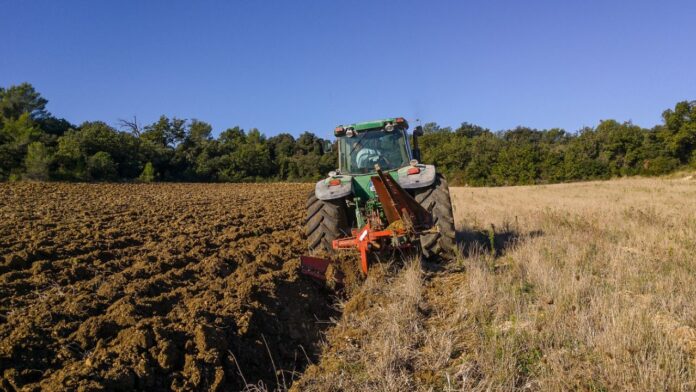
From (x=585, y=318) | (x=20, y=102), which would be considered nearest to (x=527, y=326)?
(x=585, y=318)

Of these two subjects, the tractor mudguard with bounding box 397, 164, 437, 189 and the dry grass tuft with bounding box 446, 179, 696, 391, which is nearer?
the dry grass tuft with bounding box 446, 179, 696, 391

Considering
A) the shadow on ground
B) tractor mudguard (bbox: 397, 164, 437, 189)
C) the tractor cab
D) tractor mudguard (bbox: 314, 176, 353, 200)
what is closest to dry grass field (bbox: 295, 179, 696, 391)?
Answer: the shadow on ground

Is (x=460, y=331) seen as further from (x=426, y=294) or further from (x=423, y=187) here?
(x=423, y=187)

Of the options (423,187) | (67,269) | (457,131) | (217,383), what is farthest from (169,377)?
(457,131)

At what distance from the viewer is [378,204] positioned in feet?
19.1

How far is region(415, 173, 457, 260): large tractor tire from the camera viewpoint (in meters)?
5.29

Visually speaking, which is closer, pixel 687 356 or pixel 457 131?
pixel 687 356

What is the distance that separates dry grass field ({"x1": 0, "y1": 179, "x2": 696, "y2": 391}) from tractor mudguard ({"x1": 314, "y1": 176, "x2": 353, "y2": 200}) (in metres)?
0.97

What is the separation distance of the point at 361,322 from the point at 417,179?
2314mm

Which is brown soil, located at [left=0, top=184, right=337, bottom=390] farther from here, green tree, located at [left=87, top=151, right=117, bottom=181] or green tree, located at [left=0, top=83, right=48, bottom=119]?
green tree, located at [left=0, top=83, right=48, bottom=119]

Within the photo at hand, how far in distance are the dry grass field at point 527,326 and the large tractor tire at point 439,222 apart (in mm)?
216

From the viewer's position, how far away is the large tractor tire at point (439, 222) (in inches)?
208

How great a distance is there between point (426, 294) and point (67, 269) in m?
3.70

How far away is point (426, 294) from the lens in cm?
448
